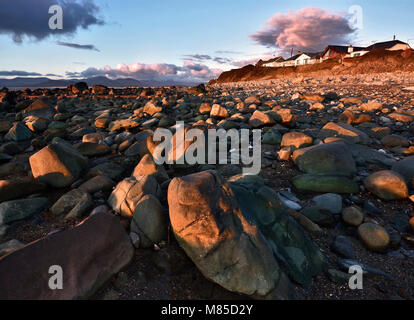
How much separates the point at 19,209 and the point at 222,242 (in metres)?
2.51

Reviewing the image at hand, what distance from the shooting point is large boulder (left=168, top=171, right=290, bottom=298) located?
5.89ft

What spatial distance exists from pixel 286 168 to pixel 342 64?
32.1 metres

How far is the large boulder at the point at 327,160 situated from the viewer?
3.55m

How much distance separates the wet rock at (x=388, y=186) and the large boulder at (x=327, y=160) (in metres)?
0.39

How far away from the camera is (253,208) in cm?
236

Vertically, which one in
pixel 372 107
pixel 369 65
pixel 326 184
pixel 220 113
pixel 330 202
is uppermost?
pixel 369 65

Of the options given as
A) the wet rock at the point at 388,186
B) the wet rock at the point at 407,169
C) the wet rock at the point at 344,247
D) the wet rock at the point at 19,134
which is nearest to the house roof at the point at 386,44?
the wet rock at the point at 407,169

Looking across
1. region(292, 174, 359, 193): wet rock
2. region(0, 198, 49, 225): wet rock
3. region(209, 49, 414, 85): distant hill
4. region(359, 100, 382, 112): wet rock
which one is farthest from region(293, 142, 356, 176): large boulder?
region(209, 49, 414, 85): distant hill

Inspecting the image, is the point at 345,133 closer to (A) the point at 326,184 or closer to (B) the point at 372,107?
(A) the point at 326,184

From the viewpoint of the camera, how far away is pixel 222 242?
6.13 ft

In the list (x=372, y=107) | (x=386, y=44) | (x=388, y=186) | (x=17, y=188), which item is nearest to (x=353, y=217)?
(x=388, y=186)

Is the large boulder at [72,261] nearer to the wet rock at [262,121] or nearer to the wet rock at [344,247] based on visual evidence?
the wet rock at [344,247]

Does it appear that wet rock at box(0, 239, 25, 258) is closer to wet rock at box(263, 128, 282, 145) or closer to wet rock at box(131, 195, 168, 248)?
wet rock at box(131, 195, 168, 248)
